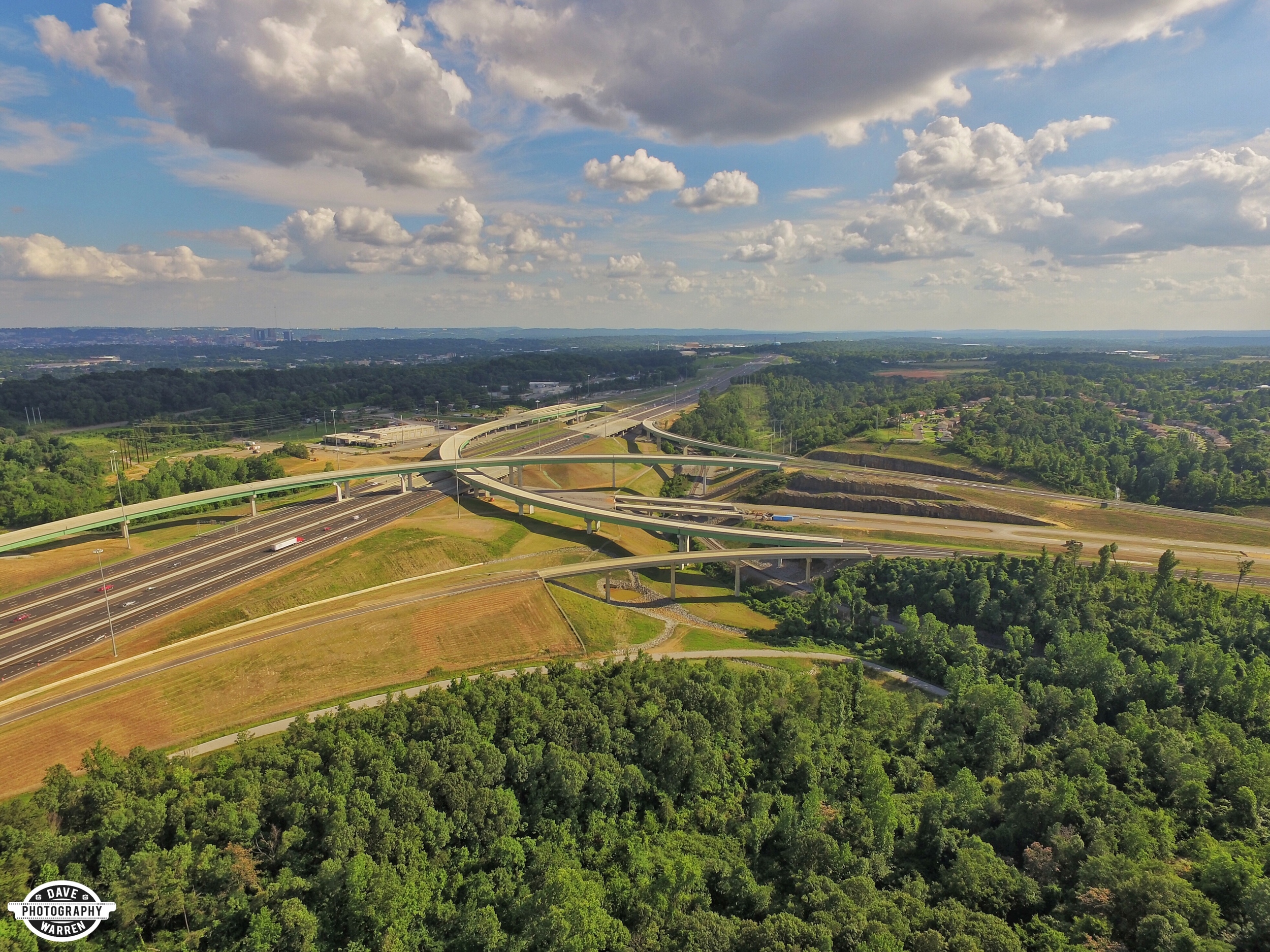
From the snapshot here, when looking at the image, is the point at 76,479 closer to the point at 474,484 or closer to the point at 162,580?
the point at 162,580

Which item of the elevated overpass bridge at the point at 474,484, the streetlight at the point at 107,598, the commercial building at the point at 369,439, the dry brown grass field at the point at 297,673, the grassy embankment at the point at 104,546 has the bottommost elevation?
the dry brown grass field at the point at 297,673

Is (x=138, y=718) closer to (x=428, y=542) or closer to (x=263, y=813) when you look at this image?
(x=263, y=813)

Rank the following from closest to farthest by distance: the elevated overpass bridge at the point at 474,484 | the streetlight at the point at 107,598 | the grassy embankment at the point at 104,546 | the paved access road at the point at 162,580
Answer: the streetlight at the point at 107,598
the paved access road at the point at 162,580
the grassy embankment at the point at 104,546
the elevated overpass bridge at the point at 474,484

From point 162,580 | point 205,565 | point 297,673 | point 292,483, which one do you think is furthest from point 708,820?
point 292,483

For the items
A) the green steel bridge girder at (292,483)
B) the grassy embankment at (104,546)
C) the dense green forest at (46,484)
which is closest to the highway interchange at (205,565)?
the grassy embankment at (104,546)

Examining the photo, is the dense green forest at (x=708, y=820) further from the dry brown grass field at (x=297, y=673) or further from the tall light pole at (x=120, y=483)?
the tall light pole at (x=120, y=483)

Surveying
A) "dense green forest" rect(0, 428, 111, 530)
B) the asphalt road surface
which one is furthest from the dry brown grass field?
"dense green forest" rect(0, 428, 111, 530)
